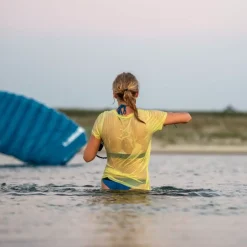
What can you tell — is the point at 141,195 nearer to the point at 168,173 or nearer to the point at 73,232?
the point at 73,232

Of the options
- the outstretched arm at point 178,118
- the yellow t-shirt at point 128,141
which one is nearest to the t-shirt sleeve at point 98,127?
the yellow t-shirt at point 128,141

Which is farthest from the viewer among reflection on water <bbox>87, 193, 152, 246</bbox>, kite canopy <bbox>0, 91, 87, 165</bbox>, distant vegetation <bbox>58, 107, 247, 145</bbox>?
distant vegetation <bbox>58, 107, 247, 145</bbox>

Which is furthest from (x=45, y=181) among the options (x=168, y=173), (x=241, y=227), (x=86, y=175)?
(x=241, y=227)

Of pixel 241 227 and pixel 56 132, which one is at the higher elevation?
pixel 56 132

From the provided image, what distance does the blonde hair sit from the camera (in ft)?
25.5

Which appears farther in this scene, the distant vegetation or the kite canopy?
the distant vegetation

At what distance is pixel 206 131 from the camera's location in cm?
3084

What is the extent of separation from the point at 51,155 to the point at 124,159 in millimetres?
10812

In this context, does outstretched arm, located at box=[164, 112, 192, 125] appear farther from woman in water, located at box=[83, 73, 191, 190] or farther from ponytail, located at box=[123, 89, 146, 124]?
ponytail, located at box=[123, 89, 146, 124]

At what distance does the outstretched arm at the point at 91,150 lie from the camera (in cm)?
783

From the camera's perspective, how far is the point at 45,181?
494 inches

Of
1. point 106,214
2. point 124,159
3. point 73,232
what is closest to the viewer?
point 73,232

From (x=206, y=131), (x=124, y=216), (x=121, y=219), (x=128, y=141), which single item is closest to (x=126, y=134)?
Result: (x=128, y=141)

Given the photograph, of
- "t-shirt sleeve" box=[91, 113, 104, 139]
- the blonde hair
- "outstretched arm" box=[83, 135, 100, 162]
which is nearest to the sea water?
"outstretched arm" box=[83, 135, 100, 162]
